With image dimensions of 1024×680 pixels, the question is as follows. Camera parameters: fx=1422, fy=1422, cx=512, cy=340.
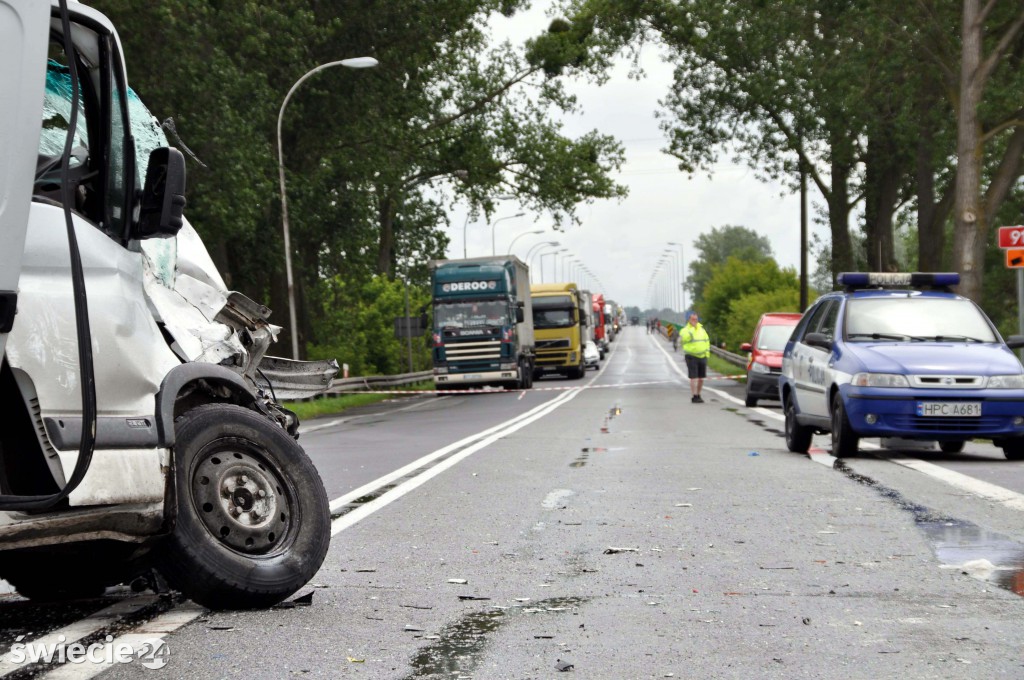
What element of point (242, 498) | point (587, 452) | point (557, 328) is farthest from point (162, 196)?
point (557, 328)

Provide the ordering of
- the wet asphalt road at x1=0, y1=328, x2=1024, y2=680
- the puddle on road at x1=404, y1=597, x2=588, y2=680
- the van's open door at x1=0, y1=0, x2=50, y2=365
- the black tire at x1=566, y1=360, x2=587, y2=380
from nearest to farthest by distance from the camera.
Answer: the van's open door at x1=0, y1=0, x2=50, y2=365 → the puddle on road at x1=404, y1=597, x2=588, y2=680 → the wet asphalt road at x1=0, y1=328, x2=1024, y2=680 → the black tire at x1=566, y1=360, x2=587, y2=380

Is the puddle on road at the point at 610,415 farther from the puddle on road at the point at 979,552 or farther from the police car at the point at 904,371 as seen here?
the puddle on road at the point at 979,552

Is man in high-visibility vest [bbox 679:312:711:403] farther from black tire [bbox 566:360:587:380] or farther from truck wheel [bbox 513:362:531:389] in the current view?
black tire [bbox 566:360:587:380]

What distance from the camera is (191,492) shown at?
5586mm

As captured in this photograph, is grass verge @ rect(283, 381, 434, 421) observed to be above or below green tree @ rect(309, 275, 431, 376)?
below

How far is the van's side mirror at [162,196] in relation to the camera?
16.9ft

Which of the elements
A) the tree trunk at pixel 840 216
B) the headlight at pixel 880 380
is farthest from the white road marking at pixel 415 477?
the tree trunk at pixel 840 216

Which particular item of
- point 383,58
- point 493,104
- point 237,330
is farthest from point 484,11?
point 237,330

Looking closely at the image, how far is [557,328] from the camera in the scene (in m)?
53.1

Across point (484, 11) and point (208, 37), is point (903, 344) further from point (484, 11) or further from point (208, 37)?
point (484, 11)

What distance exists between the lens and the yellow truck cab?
173 ft

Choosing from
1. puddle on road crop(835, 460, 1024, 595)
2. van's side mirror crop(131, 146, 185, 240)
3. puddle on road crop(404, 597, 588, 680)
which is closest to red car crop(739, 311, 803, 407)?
puddle on road crop(835, 460, 1024, 595)

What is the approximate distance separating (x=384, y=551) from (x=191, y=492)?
2156 mm

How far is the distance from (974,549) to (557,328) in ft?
150
